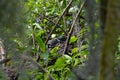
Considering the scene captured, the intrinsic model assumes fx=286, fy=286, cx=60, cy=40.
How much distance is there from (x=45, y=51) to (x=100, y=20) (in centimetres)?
135

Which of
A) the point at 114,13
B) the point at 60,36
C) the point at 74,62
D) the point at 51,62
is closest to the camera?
the point at 114,13

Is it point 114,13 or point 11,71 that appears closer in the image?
point 114,13

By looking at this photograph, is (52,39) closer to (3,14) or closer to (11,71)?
(11,71)

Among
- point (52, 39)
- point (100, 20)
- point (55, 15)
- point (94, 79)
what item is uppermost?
point (55, 15)

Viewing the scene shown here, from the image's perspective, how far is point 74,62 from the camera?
6.08ft

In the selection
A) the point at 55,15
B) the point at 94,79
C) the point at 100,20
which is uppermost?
the point at 55,15

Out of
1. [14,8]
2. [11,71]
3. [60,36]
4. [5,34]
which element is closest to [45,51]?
[11,71]

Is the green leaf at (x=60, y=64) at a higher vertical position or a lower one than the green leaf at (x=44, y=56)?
lower

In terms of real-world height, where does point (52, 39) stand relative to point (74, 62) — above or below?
above

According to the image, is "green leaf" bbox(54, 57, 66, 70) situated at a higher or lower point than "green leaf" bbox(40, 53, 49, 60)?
lower

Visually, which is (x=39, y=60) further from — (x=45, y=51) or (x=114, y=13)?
(x=114, y=13)

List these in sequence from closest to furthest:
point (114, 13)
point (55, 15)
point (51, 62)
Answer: point (114, 13)
point (51, 62)
point (55, 15)

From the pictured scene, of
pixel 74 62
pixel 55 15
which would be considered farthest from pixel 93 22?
pixel 55 15

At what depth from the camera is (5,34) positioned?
2.25 ft
